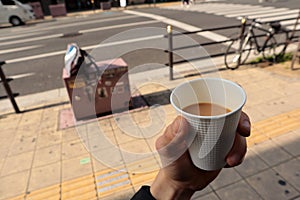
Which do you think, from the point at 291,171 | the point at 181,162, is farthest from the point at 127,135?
the point at 181,162

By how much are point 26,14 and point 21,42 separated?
6.34m

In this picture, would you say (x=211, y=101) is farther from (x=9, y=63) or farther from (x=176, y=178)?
(x=9, y=63)

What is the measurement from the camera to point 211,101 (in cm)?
106

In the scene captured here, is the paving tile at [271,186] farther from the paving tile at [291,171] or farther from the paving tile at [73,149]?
the paving tile at [73,149]

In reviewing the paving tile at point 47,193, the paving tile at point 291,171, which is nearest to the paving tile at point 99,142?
the paving tile at point 47,193

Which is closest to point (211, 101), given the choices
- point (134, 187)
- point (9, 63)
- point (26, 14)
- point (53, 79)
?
point (134, 187)

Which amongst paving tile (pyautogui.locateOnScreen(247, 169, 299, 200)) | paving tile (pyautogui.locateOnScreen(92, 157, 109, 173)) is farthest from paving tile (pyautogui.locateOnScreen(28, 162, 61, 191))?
paving tile (pyautogui.locateOnScreen(247, 169, 299, 200))

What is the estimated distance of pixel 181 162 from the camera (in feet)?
3.15

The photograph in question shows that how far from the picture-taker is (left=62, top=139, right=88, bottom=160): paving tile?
320 cm

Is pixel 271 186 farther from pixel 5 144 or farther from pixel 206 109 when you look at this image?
pixel 5 144

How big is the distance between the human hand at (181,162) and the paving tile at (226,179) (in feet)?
5.38

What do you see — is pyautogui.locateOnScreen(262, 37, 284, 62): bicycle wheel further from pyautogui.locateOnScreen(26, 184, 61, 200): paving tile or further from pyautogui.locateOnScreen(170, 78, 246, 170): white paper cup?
pyautogui.locateOnScreen(26, 184, 61, 200): paving tile

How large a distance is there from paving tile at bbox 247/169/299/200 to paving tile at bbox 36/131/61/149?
293cm

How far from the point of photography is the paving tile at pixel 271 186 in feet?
7.61
